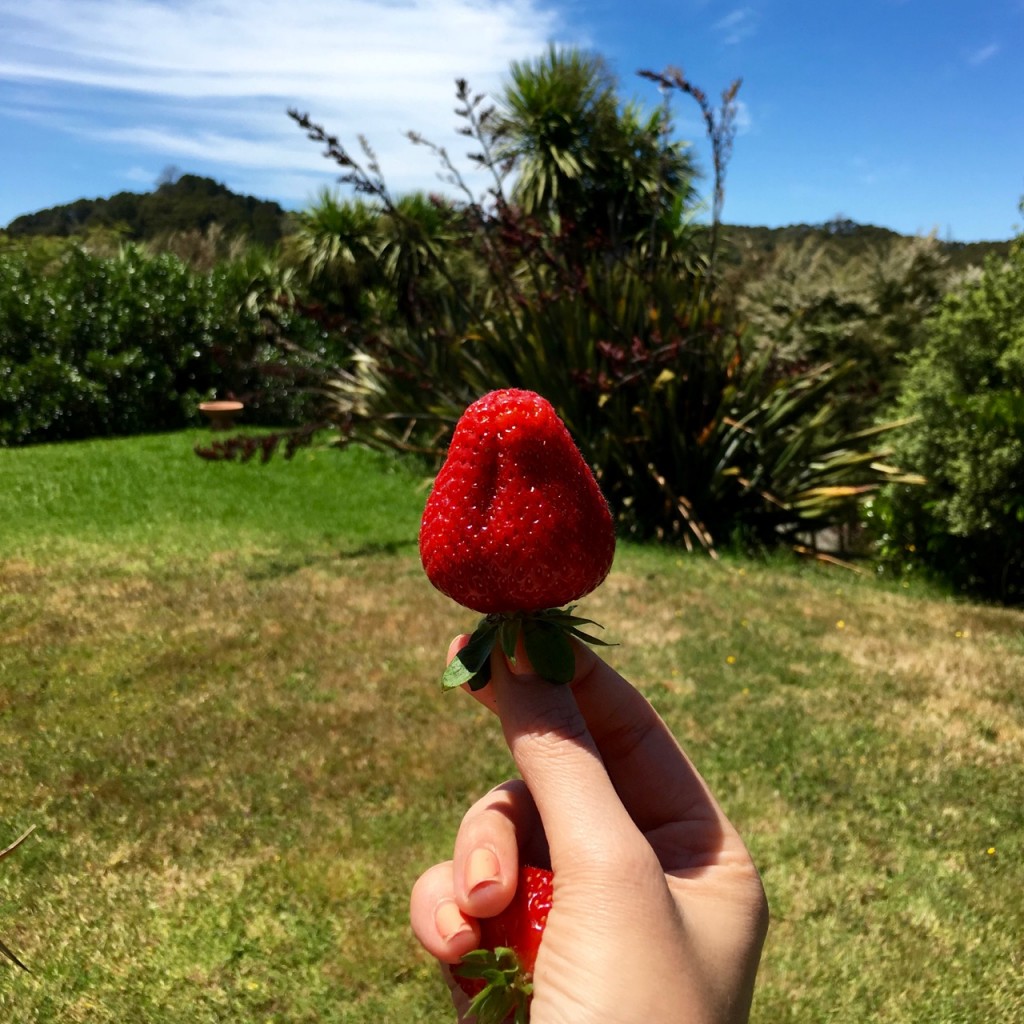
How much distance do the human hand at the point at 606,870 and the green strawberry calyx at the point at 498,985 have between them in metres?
0.05

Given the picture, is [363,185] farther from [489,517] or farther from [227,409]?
[227,409]

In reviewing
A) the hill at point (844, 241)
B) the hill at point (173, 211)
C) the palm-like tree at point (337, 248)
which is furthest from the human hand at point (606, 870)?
the hill at point (173, 211)

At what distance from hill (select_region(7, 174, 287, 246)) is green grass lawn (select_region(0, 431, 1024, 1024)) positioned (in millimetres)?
38523

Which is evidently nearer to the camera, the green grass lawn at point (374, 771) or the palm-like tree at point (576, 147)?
the green grass lawn at point (374, 771)

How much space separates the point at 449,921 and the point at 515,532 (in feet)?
1.70

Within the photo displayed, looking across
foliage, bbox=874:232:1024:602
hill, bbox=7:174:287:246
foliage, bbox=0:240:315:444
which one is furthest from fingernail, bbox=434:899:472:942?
hill, bbox=7:174:287:246

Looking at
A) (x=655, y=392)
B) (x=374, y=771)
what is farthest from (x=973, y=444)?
(x=374, y=771)

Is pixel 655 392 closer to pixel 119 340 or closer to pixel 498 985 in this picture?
pixel 498 985

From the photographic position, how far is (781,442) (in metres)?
7.99

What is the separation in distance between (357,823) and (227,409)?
1219cm

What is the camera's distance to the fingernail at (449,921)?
1.10m

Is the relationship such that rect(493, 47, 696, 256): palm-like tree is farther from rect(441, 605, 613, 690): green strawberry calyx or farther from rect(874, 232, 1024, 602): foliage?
rect(441, 605, 613, 690): green strawberry calyx

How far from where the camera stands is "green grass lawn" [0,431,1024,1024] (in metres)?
2.74

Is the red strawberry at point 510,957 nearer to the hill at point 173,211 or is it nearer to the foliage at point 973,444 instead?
the foliage at point 973,444
